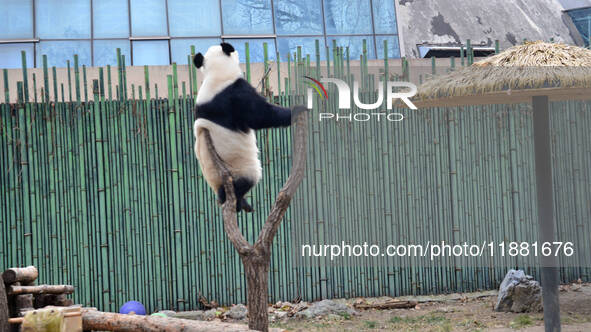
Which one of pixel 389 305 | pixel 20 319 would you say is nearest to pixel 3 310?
pixel 20 319

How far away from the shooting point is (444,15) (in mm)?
9742

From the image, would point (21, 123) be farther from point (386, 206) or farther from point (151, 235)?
point (386, 206)

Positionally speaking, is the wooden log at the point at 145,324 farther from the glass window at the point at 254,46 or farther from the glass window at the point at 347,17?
the glass window at the point at 347,17

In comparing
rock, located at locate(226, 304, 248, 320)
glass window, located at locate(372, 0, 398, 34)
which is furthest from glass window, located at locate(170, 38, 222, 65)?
rock, located at locate(226, 304, 248, 320)

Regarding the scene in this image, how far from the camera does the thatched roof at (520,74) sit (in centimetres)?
428

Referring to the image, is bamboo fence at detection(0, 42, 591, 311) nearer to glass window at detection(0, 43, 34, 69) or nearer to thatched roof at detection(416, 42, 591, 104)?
thatched roof at detection(416, 42, 591, 104)

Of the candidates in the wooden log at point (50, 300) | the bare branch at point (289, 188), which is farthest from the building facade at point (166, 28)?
the bare branch at point (289, 188)

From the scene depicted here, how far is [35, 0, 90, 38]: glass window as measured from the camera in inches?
336

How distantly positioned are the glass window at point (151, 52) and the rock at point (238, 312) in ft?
11.7

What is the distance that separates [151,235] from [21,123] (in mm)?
1359

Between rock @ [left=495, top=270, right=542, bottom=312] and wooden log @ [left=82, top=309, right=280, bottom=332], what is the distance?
8.66ft

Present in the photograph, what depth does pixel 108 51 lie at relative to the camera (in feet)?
27.8

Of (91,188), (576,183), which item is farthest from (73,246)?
(576,183)

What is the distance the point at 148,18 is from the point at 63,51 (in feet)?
3.40
